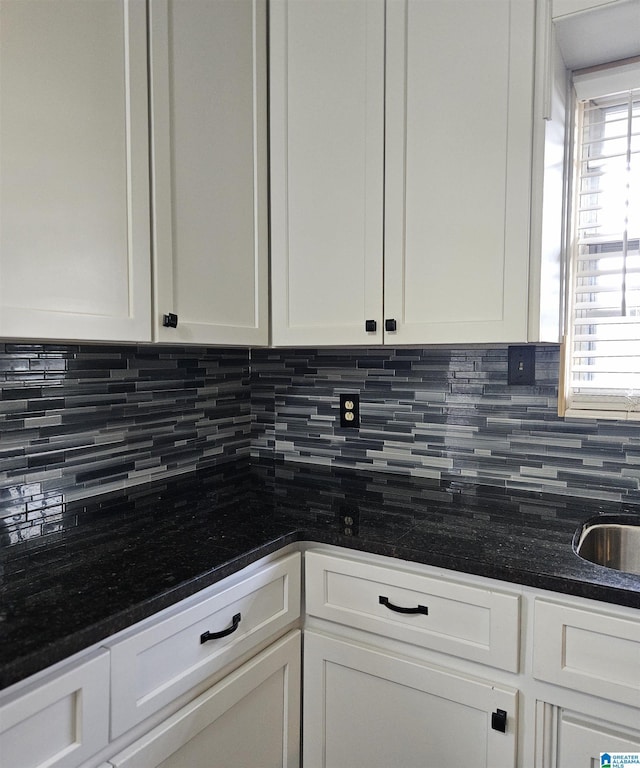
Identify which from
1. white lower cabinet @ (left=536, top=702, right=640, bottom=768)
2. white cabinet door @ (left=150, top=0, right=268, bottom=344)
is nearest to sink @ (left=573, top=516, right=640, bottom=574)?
white lower cabinet @ (left=536, top=702, right=640, bottom=768)

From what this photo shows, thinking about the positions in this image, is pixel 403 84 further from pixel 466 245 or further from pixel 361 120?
pixel 466 245

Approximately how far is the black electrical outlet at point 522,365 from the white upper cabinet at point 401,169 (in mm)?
323

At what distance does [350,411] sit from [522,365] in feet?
1.95

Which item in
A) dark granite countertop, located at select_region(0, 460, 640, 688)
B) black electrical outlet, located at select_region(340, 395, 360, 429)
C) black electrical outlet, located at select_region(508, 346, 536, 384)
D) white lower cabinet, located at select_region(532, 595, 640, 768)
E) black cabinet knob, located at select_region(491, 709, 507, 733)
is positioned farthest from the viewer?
black electrical outlet, located at select_region(340, 395, 360, 429)

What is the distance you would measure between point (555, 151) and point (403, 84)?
43 centimetres

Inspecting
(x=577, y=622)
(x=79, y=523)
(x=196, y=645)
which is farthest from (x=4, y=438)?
(x=577, y=622)

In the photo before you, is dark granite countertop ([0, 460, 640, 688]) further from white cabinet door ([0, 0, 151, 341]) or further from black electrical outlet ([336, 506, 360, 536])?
white cabinet door ([0, 0, 151, 341])

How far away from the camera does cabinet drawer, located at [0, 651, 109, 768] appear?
814 millimetres

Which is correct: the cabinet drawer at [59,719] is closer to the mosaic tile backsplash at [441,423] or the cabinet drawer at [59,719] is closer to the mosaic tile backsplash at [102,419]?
the mosaic tile backsplash at [102,419]

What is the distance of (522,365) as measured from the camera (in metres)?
1.69

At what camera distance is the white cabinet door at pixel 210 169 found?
4.50 feet

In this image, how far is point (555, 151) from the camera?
144 centimetres

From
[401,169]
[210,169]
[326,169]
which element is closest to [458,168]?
[401,169]

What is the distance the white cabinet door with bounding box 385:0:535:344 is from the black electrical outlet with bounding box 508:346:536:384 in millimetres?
322
